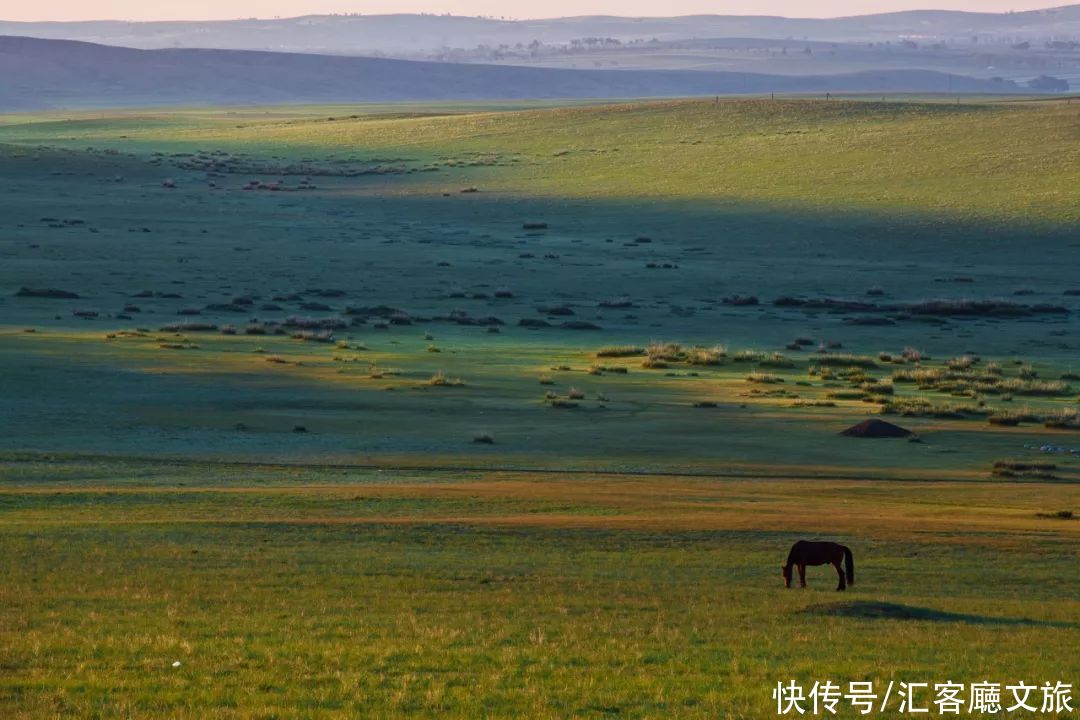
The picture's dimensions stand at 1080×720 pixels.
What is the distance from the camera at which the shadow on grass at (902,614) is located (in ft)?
45.8

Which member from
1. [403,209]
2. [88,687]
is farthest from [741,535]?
[403,209]

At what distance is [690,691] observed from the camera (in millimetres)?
10359

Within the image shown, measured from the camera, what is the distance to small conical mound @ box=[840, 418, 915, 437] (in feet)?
100

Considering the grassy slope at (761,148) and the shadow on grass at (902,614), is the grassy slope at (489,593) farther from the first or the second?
the grassy slope at (761,148)

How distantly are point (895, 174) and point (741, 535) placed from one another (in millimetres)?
72916

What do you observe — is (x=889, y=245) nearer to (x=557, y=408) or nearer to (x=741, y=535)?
(x=557, y=408)

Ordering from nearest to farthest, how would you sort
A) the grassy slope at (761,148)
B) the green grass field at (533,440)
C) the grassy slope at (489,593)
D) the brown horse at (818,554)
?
the grassy slope at (489,593), the green grass field at (533,440), the brown horse at (818,554), the grassy slope at (761,148)

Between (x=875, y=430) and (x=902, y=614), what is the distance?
1677 cm

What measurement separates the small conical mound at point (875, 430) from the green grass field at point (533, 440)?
1.72 ft

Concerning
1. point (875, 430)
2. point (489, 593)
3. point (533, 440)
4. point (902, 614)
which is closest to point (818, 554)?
point (902, 614)

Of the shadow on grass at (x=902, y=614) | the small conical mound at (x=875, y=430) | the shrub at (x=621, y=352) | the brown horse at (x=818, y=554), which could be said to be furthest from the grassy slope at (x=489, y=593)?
the shrub at (x=621, y=352)

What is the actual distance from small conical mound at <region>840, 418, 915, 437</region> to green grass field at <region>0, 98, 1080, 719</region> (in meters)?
0.52

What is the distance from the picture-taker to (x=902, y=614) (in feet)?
46.3

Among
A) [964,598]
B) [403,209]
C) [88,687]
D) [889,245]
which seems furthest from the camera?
[403,209]
